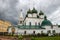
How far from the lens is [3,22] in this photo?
176ft

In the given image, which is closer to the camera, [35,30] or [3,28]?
[35,30]

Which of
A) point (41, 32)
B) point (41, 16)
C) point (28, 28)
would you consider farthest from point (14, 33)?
point (41, 16)

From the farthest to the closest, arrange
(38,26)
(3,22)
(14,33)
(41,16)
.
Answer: (3,22) → (41,16) → (38,26) → (14,33)

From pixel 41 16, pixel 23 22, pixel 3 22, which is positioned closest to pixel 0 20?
pixel 3 22

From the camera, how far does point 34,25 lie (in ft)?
153

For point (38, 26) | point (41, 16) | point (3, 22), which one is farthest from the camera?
point (3, 22)

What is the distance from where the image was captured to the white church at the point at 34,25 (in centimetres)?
4353

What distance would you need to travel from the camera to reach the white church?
43.5 m

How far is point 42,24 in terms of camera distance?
149 ft

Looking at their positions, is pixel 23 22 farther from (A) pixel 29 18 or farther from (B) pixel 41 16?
(B) pixel 41 16

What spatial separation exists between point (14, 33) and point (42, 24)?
7.56 m

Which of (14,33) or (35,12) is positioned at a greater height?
(35,12)

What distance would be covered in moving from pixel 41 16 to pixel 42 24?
4150 mm

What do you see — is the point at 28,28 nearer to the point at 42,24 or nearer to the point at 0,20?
the point at 42,24
